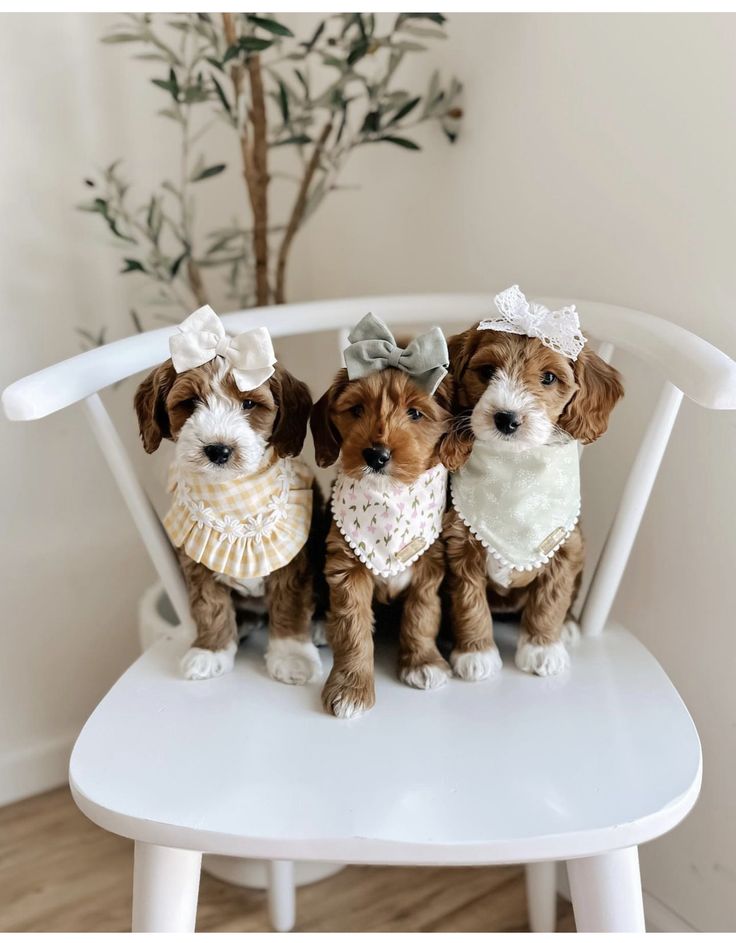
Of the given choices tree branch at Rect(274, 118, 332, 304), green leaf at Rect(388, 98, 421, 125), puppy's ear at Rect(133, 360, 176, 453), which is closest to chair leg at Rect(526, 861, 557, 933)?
puppy's ear at Rect(133, 360, 176, 453)

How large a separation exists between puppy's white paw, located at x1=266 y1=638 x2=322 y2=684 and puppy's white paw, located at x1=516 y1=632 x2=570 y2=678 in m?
0.22

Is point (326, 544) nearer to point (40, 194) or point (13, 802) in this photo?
point (40, 194)

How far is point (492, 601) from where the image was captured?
3.31ft

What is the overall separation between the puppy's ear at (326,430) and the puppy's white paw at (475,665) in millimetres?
255

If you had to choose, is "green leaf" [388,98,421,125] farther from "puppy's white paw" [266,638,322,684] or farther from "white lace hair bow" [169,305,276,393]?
"puppy's white paw" [266,638,322,684]

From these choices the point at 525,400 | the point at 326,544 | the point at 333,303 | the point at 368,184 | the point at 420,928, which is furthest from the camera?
the point at 368,184

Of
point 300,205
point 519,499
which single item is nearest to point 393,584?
point 519,499

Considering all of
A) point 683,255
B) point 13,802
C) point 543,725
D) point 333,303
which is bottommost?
point 13,802

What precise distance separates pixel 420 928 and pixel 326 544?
0.67 meters

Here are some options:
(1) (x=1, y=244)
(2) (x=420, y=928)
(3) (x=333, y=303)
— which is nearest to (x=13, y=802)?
(2) (x=420, y=928)

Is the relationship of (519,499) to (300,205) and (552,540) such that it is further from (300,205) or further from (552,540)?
(300,205)

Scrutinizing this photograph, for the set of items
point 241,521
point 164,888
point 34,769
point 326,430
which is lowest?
point 34,769

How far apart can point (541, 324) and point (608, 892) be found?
20.7 inches

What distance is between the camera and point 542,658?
3.10ft
